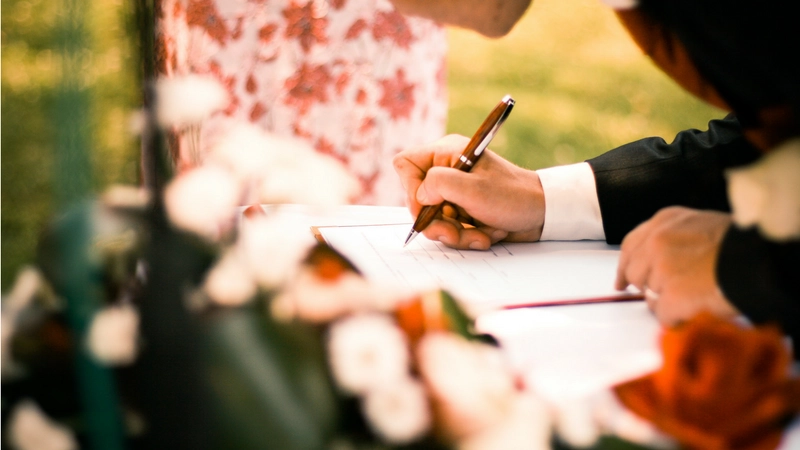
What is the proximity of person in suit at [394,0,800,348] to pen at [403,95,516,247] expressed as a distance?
0.04ft

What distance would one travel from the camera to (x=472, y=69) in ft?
9.04

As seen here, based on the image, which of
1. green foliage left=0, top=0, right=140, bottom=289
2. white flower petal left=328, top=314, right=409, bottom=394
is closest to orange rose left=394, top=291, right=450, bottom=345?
white flower petal left=328, top=314, right=409, bottom=394

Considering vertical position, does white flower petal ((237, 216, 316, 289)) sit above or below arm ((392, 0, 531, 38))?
below

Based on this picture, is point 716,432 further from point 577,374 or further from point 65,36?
point 65,36

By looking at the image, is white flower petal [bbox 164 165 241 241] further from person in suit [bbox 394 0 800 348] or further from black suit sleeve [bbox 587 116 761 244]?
black suit sleeve [bbox 587 116 761 244]

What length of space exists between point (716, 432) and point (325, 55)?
143 centimetres

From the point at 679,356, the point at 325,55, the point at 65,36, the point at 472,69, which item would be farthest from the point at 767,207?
the point at 472,69

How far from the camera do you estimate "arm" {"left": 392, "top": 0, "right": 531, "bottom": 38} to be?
0.67m

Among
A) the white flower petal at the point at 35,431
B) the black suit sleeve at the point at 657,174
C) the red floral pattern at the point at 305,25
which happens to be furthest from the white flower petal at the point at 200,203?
the red floral pattern at the point at 305,25

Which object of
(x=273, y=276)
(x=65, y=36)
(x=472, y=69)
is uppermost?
(x=65, y=36)

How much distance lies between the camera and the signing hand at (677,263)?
52 centimetres

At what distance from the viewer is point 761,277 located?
46 cm

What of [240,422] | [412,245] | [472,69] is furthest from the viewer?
[472,69]

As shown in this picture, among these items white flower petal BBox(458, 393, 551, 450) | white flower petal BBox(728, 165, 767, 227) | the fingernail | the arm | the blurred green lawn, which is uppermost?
the arm
